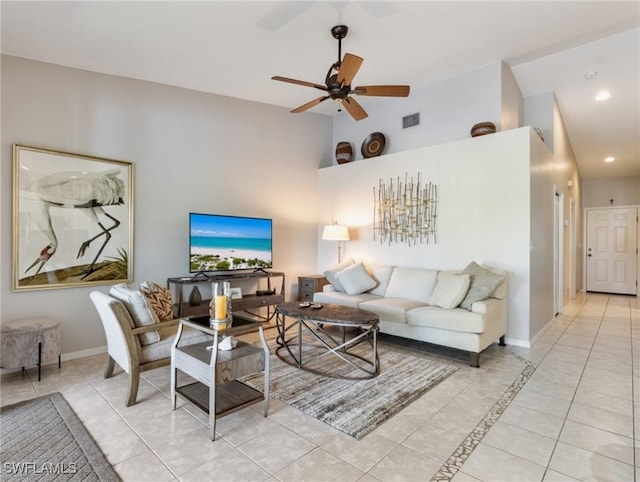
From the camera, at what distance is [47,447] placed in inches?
80.6

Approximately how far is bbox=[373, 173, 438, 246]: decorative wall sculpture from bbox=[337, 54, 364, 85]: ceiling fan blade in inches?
86.2

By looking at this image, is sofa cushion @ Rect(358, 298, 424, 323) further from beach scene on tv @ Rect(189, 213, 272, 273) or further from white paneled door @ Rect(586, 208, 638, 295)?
white paneled door @ Rect(586, 208, 638, 295)

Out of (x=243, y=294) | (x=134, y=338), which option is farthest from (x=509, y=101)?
(x=134, y=338)

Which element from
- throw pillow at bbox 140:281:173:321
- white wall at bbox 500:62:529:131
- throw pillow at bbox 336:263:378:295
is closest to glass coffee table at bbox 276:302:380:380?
throw pillow at bbox 336:263:378:295

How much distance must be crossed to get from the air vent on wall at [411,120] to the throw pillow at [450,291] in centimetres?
244

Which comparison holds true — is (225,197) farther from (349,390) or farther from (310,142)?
(349,390)

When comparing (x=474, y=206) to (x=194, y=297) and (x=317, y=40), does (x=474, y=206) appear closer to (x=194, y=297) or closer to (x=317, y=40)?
(x=317, y=40)

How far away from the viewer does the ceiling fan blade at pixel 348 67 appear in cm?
272

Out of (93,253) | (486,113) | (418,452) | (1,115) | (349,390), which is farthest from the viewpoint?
(486,113)

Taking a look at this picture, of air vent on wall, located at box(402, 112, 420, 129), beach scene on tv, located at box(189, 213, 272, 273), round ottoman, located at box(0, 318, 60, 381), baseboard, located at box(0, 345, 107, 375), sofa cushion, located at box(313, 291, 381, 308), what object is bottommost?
baseboard, located at box(0, 345, 107, 375)

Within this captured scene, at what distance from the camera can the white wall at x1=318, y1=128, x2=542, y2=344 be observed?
3.94 m

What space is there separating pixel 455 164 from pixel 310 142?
8.23 feet

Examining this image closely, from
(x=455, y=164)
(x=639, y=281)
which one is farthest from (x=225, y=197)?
(x=639, y=281)

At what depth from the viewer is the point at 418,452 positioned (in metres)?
2.04
